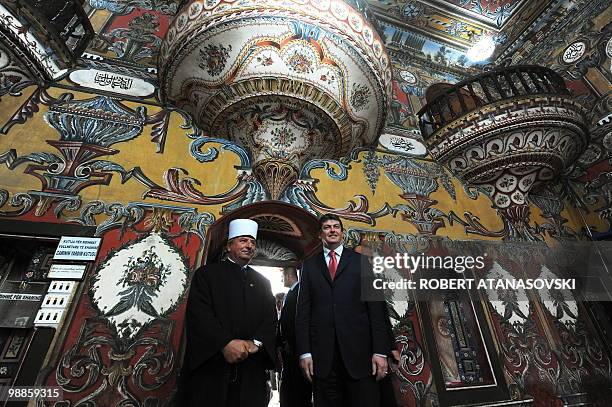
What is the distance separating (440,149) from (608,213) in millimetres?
2352

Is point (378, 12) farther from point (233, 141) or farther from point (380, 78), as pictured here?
point (233, 141)

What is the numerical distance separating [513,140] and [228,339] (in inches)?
148

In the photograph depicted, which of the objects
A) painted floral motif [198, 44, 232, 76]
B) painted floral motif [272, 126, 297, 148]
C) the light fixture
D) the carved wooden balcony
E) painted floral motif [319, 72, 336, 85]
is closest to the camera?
the carved wooden balcony

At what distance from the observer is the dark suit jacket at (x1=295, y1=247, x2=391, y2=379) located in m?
1.62

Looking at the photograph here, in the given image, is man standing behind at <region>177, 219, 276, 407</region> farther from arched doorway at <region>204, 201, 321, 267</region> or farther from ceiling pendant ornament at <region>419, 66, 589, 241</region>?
ceiling pendant ornament at <region>419, 66, 589, 241</region>

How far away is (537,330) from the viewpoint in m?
3.09

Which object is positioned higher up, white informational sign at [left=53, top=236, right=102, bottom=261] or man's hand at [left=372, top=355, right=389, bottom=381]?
white informational sign at [left=53, top=236, right=102, bottom=261]

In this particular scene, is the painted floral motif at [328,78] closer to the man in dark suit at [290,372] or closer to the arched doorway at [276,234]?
the arched doorway at [276,234]

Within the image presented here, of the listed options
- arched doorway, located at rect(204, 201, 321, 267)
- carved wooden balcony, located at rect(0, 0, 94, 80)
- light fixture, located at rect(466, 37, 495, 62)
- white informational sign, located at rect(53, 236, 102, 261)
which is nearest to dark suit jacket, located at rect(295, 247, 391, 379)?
arched doorway, located at rect(204, 201, 321, 267)

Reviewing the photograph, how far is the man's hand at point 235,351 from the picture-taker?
4.88 ft

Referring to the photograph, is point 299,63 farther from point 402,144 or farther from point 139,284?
point 139,284

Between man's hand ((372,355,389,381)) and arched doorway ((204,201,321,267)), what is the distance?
135 cm

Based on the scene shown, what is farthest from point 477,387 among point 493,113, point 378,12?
point 378,12

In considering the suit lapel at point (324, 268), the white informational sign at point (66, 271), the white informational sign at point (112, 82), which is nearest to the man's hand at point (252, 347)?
the suit lapel at point (324, 268)
